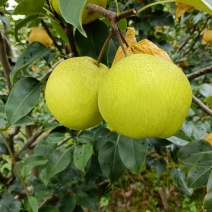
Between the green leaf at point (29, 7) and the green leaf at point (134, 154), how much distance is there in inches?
14.4

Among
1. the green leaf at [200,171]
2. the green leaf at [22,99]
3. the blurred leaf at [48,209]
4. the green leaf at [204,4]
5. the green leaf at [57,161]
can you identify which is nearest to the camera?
the green leaf at [204,4]

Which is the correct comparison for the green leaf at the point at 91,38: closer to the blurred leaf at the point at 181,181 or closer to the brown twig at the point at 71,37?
the brown twig at the point at 71,37

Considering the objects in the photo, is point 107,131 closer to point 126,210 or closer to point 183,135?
point 183,135

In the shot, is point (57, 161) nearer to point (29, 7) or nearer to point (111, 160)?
point (111, 160)

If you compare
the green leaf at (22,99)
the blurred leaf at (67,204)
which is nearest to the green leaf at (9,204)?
the blurred leaf at (67,204)

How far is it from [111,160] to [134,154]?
0.11 meters

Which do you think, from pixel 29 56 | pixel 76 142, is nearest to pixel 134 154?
pixel 76 142

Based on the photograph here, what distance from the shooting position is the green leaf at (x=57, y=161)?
2.89 ft

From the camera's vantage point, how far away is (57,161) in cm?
90

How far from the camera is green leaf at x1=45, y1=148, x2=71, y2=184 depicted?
0.88 meters

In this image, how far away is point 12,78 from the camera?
67 centimetres

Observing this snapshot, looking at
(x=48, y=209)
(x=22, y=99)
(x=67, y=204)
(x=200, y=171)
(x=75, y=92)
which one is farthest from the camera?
(x=67, y=204)

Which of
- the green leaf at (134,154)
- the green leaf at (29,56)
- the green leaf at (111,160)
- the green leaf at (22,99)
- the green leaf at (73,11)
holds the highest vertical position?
the green leaf at (73,11)

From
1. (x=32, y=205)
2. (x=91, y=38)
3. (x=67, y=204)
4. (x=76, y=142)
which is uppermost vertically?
(x=91, y=38)
